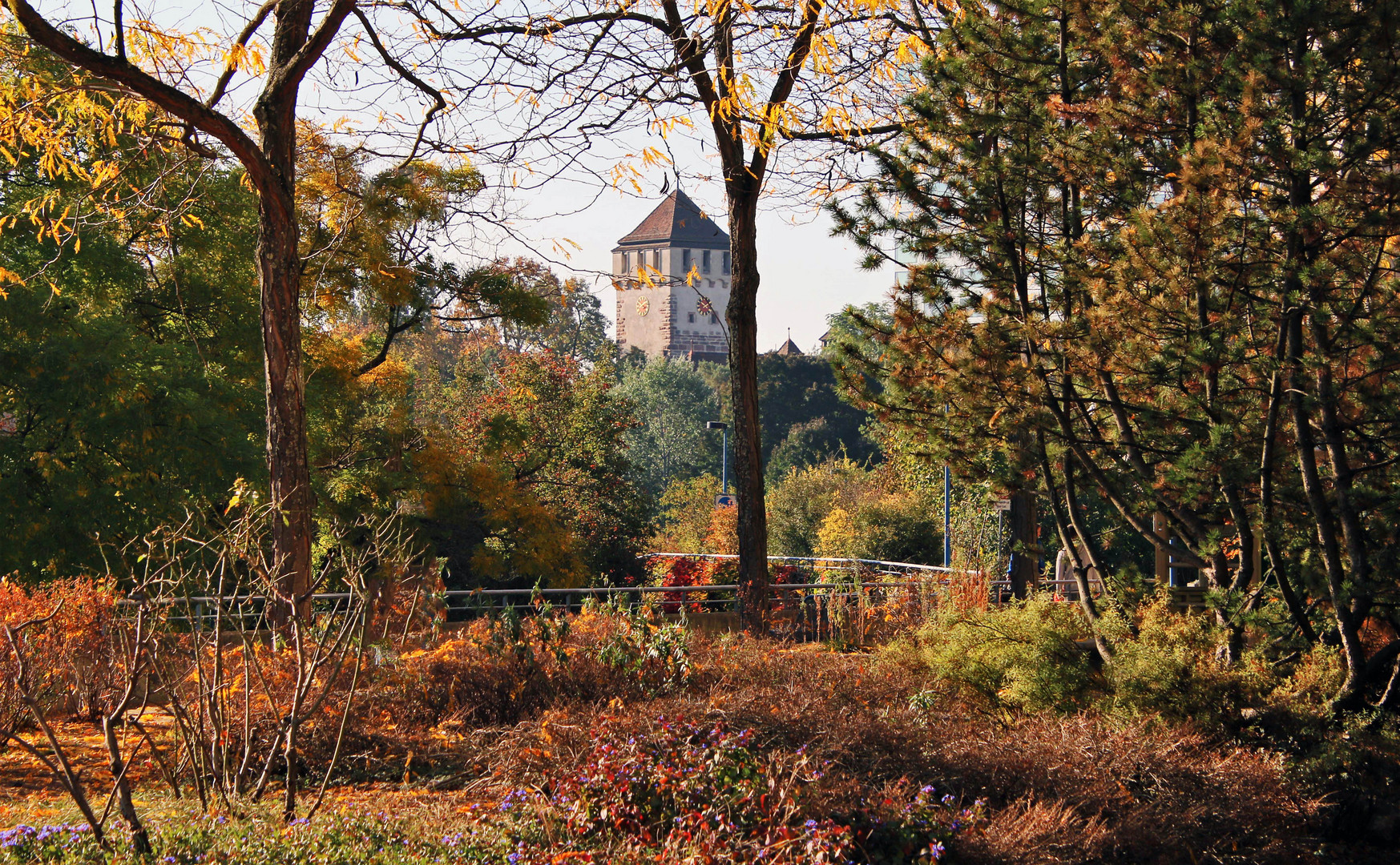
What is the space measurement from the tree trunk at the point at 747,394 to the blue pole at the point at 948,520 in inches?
293

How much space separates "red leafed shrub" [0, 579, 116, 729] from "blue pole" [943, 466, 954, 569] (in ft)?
39.5

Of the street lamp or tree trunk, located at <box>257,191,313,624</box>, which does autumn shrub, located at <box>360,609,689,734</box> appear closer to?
tree trunk, located at <box>257,191,313,624</box>

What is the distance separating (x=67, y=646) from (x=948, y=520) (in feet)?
51.3

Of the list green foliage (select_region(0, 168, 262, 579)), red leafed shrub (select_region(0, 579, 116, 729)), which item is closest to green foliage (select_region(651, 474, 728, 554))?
green foliage (select_region(0, 168, 262, 579))

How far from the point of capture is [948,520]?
20.2 meters

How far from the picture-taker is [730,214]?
974 cm

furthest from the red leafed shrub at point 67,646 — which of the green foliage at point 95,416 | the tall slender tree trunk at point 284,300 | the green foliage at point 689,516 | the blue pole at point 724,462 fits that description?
the blue pole at point 724,462

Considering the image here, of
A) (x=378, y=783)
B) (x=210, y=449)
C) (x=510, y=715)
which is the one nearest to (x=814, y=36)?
(x=510, y=715)

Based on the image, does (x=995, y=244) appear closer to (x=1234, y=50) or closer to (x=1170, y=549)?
(x=1234, y=50)

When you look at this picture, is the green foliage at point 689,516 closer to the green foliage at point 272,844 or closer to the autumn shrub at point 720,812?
the autumn shrub at point 720,812

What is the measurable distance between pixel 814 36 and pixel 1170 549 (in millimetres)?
3919

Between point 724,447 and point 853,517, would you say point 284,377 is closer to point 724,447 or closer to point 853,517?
point 853,517

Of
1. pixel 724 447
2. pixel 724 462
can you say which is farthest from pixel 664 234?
pixel 724 462

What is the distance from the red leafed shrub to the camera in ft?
22.8
